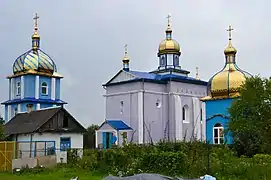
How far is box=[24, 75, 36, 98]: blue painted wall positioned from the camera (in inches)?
2004

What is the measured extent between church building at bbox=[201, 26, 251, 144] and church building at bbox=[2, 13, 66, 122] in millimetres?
15691

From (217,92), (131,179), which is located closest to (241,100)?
(217,92)

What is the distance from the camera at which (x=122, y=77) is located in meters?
51.3

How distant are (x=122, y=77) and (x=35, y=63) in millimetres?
9116

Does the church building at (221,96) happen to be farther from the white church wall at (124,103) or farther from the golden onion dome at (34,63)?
the golden onion dome at (34,63)

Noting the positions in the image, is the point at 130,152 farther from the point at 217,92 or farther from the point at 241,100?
the point at 217,92

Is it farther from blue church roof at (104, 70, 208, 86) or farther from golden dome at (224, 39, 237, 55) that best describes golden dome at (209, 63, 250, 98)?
blue church roof at (104, 70, 208, 86)

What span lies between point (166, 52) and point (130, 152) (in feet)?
109

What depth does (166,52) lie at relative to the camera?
54406mm

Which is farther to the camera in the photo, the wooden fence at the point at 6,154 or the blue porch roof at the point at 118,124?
the blue porch roof at the point at 118,124

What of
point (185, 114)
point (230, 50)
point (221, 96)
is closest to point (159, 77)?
point (185, 114)

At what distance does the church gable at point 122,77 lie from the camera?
50500mm

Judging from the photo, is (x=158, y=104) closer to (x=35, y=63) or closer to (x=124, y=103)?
(x=124, y=103)

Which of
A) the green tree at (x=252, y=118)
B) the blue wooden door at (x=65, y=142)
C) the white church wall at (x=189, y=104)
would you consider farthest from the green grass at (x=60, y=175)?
the white church wall at (x=189, y=104)
